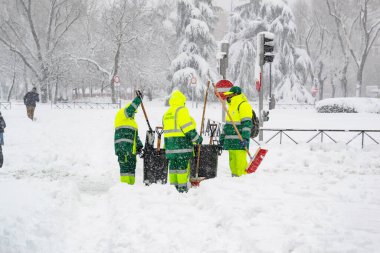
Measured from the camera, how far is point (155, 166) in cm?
711

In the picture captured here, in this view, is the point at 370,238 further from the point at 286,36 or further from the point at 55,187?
the point at 286,36

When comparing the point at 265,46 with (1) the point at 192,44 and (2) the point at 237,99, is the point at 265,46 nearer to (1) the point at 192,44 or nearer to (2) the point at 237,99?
(2) the point at 237,99

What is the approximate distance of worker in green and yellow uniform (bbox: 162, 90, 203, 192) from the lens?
248 inches

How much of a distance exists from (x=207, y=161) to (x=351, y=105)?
1921cm

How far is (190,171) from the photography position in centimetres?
725

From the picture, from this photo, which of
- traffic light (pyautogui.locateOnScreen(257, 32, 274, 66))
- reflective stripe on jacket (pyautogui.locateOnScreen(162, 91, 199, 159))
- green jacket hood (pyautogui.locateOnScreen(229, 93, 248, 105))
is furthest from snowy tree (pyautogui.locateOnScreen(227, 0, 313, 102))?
reflective stripe on jacket (pyautogui.locateOnScreen(162, 91, 199, 159))

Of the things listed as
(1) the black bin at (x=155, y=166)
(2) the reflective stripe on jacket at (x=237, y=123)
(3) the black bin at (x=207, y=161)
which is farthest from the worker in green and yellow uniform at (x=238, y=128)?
(1) the black bin at (x=155, y=166)

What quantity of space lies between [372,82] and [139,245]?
2775 inches

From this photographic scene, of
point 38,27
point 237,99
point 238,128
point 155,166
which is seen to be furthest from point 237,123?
point 38,27

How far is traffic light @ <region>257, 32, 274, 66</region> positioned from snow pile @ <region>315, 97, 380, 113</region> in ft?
45.9

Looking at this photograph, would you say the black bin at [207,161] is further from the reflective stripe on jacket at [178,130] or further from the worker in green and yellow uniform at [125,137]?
the worker in green and yellow uniform at [125,137]

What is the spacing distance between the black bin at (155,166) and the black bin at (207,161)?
543mm

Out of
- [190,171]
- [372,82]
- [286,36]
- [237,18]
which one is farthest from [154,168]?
[372,82]

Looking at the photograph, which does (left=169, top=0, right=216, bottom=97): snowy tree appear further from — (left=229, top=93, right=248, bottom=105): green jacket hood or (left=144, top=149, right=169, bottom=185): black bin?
(left=144, top=149, right=169, bottom=185): black bin
